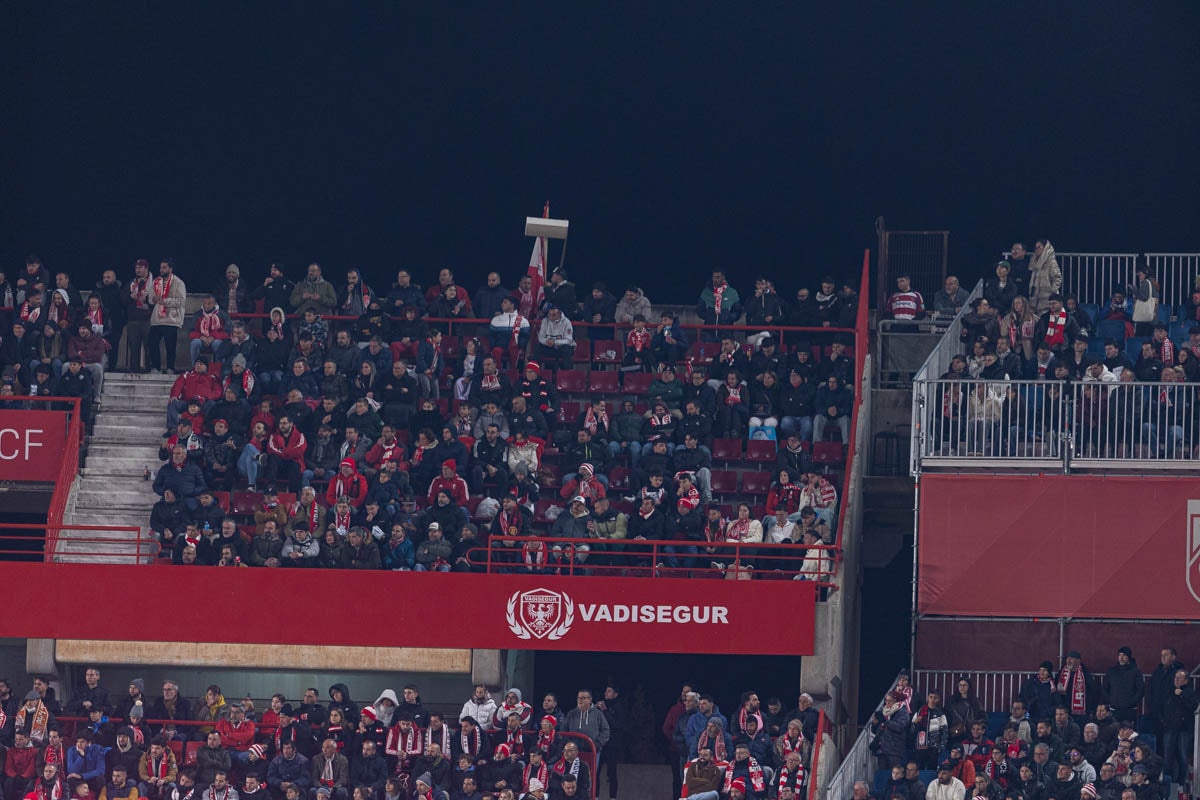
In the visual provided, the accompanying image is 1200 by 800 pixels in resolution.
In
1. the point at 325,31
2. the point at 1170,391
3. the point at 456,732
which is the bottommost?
the point at 456,732

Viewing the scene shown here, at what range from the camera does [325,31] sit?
3822 centimetres

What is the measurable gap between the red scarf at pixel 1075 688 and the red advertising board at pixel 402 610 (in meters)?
3.77

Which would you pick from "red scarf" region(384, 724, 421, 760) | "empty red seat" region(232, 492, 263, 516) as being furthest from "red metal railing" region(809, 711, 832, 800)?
"empty red seat" region(232, 492, 263, 516)

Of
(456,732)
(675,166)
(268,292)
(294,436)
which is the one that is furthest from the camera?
(675,166)

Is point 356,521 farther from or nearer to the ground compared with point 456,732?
farther from the ground

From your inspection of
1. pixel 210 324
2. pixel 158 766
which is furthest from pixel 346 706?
pixel 210 324

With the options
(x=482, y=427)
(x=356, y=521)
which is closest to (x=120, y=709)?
(x=356, y=521)

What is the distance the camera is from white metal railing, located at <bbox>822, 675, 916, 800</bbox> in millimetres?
26922

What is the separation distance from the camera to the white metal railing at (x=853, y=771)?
26922 mm

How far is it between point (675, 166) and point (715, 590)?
1077 cm

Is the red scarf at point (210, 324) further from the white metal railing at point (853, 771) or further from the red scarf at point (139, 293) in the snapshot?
the white metal railing at point (853, 771)

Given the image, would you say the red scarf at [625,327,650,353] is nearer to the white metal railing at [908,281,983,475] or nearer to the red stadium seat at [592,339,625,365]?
the red stadium seat at [592,339,625,365]

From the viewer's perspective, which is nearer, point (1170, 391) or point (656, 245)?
point (1170, 391)

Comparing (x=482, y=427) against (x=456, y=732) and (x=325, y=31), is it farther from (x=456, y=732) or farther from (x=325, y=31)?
(x=325, y=31)
